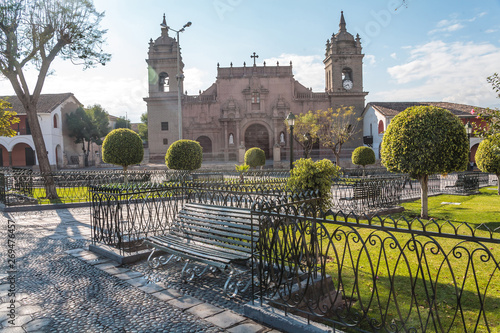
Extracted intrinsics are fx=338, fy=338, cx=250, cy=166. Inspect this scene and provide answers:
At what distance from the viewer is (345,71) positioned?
38.5m

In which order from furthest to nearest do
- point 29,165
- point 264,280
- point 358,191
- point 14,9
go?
point 29,165, point 14,9, point 358,191, point 264,280

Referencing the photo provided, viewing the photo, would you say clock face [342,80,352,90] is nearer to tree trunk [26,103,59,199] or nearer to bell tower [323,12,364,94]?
bell tower [323,12,364,94]

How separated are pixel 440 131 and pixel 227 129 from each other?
30.4m

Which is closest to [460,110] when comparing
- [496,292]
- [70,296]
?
[496,292]

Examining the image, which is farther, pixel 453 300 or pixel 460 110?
pixel 460 110

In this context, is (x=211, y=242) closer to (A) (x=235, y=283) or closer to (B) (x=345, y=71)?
(A) (x=235, y=283)

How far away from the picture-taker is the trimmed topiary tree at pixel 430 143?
898 centimetres

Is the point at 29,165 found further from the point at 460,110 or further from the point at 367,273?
the point at 460,110

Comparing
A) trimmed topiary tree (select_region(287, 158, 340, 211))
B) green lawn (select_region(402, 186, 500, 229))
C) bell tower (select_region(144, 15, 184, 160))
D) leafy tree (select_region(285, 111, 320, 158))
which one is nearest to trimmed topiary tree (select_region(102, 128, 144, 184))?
trimmed topiary tree (select_region(287, 158, 340, 211))

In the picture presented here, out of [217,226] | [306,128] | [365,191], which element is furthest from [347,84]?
[217,226]

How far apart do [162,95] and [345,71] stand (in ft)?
68.3

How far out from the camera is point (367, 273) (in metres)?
5.20

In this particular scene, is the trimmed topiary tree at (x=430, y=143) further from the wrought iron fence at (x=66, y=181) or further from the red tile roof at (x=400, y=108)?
the red tile roof at (x=400, y=108)

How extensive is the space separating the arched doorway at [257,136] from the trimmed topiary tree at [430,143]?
29885 mm
